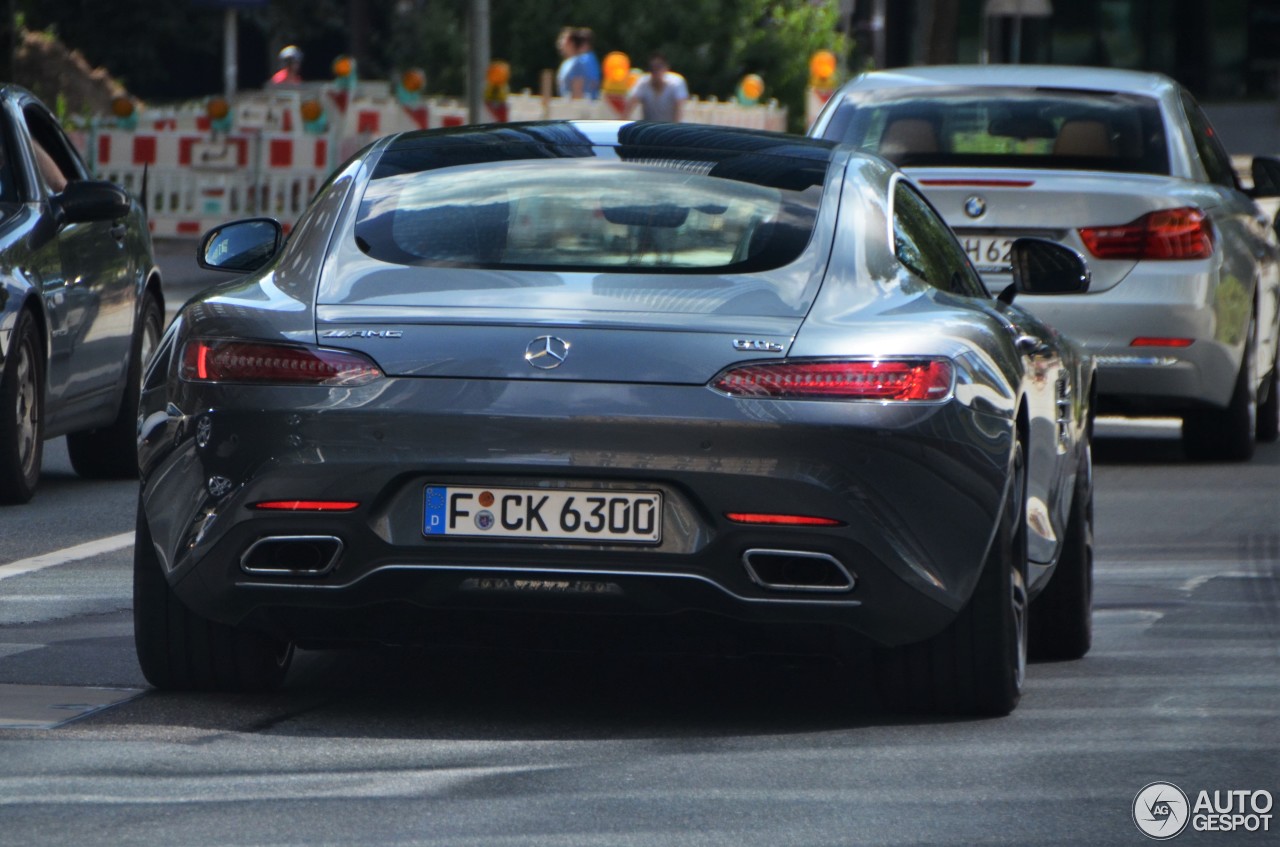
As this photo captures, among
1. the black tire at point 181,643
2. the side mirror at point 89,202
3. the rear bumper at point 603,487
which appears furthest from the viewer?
the side mirror at point 89,202

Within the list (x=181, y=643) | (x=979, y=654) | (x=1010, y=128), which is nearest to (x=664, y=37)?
(x=1010, y=128)

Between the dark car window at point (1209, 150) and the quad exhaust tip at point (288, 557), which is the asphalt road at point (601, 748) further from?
the dark car window at point (1209, 150)

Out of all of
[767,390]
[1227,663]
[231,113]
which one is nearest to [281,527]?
[767,390]

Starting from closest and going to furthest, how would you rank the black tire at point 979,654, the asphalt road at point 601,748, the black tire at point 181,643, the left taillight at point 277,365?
the asphalt road at point 601,748 < the left taillight at point 277,365 < the black tire at point 979,654 < the black tire at point 181,643

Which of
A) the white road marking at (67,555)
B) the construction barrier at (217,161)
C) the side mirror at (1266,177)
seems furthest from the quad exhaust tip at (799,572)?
the construction barrier at (217,161)

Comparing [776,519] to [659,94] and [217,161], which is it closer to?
[217,161]

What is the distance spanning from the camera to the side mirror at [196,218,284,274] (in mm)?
7125

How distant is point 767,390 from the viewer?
5656 mm

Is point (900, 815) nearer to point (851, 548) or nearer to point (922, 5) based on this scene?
point (851, 548)

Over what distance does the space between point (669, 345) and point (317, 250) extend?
0.92 meters

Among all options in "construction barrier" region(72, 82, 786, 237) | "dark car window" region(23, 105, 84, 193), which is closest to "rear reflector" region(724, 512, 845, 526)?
"dark car window" region(23, 105, 84, 193)

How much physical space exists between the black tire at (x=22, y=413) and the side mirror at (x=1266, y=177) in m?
5.65

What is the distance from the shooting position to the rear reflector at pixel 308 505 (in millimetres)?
5715

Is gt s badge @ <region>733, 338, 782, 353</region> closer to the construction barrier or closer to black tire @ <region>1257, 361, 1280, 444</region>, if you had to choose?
black tire @ <region>1257, 361, 1280, 444</region>
